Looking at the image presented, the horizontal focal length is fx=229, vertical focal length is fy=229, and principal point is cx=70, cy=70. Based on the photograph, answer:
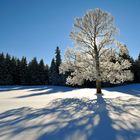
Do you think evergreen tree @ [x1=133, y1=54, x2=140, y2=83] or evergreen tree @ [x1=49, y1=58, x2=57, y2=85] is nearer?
evergreen tree @ [x1=133, y1=54, x2=140, y2=83]

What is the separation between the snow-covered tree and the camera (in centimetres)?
2270

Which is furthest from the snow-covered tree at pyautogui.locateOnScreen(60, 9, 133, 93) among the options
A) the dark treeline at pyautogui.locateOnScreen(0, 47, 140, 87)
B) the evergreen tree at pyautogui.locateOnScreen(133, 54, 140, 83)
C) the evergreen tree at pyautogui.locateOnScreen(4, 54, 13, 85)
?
the evergreen tree at pyautogui.locateOnScreen(4, 54, 13, 85)

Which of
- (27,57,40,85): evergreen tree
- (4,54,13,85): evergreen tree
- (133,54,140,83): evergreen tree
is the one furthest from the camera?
(27,57,40,85): evergreen tree

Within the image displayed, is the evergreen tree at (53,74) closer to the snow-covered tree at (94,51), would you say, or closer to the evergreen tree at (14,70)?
the evergreen tree at (14,70)

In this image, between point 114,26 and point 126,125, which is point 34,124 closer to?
point 126,125

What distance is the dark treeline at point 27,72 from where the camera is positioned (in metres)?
61.1

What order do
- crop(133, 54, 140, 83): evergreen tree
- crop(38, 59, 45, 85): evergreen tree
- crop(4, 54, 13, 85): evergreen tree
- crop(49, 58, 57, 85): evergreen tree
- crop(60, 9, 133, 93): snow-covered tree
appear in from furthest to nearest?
crop(38, 59, 45, 85): evergreen tree, crop(49, 58, 57, 85): evergreen tree, crop(4, 54, 13, 85): evergreen tree, crop(133, 54, 140, 83): evergreen tree, crop(60, 9, 133, 93): snow-covered tree

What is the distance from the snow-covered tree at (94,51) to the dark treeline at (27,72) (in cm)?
3757

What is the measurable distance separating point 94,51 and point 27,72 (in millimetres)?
43216

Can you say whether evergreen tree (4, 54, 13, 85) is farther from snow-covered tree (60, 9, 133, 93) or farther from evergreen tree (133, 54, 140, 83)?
snow-covered tree (60, 9, 133, 93)

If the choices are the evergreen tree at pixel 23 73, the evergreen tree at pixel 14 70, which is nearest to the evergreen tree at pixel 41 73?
the evergreen tree at pixel 23 73

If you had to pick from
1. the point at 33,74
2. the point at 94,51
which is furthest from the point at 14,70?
the point at 94,51

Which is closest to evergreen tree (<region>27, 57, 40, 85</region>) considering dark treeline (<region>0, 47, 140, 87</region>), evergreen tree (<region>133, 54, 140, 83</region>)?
dark treeline (<region>0, 47, 140, 87</region>)

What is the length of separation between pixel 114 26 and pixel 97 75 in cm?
527
